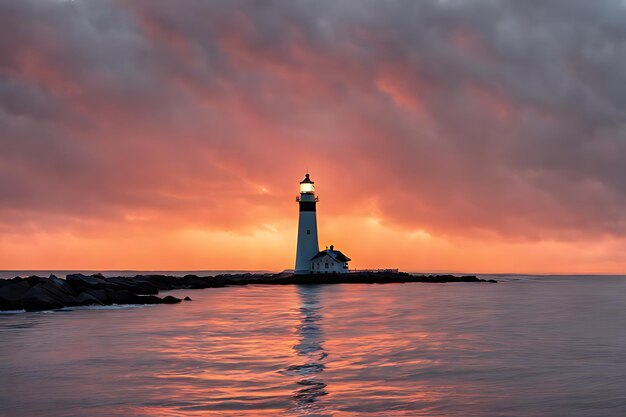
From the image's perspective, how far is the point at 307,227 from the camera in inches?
3135

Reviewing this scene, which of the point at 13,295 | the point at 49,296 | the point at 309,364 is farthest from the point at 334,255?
the point at 309,364

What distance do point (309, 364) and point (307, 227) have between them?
58.2 meters

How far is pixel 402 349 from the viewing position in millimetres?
25484

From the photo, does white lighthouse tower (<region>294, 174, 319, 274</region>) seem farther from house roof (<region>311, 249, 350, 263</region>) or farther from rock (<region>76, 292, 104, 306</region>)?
rock (<region>76, 292, 104, 306</region>)

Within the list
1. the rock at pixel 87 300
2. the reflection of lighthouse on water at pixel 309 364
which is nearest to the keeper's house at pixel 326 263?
the rock at pixel 87 300

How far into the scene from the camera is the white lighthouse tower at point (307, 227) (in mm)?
78688

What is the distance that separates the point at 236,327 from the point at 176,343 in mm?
7533

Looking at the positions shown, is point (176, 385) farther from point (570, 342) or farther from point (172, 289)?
point (172, 289)

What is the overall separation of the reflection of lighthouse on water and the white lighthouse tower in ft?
123

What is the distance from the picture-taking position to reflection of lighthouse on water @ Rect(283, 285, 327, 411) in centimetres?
1590

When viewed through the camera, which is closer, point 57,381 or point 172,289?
point 57,381

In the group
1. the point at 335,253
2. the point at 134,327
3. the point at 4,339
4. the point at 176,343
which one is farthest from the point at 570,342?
the point at 335,253

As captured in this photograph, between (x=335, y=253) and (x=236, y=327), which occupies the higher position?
(x=335, y=253)

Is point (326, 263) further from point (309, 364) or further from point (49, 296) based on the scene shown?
point (309, 364)
